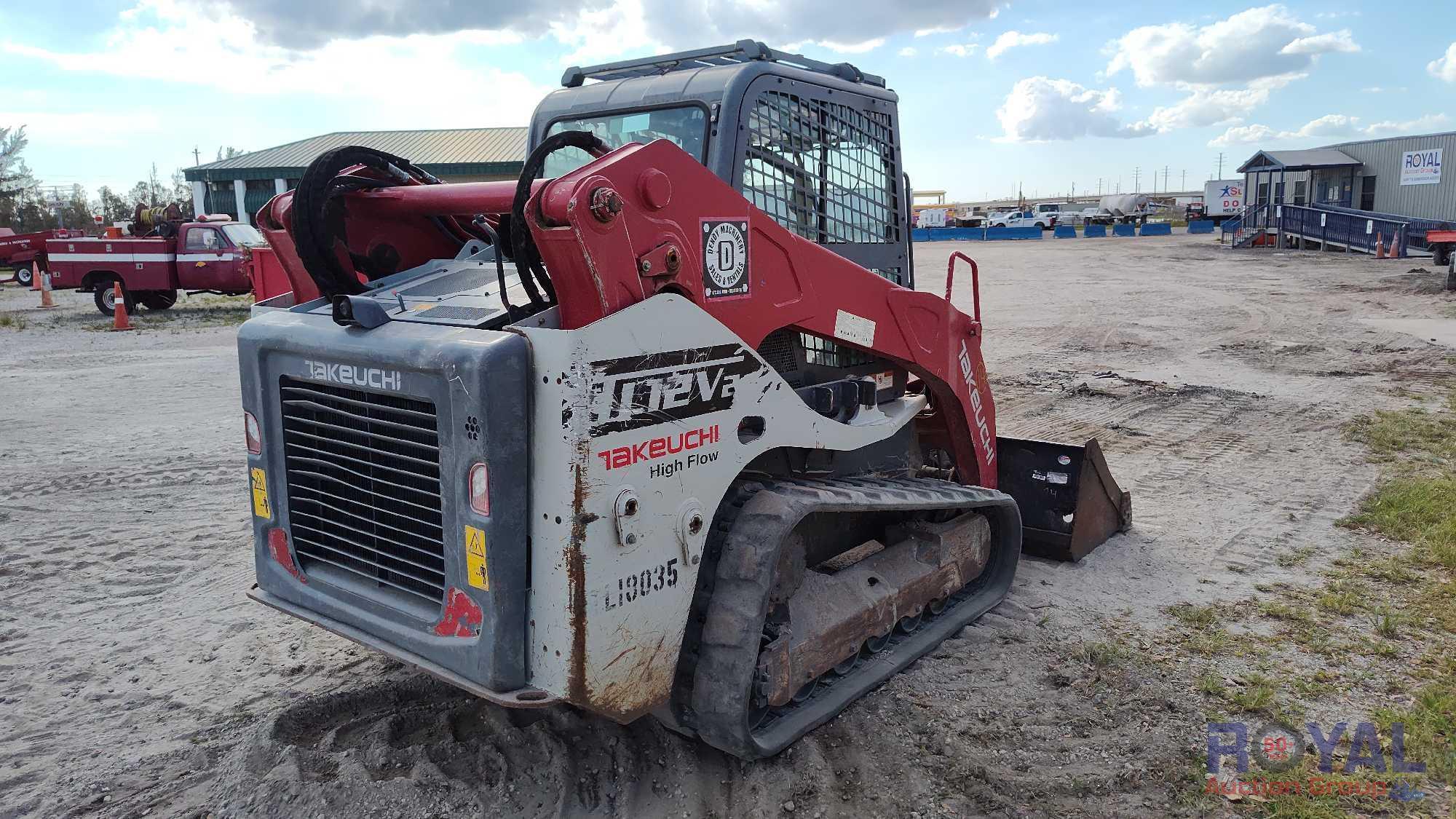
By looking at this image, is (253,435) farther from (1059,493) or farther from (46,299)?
(46,299)

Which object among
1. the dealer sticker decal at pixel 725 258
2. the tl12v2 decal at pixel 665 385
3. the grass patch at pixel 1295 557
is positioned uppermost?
the dealer sticker decal at pixel 725 258

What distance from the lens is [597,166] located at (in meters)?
2.84

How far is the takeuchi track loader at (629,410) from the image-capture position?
112 inches

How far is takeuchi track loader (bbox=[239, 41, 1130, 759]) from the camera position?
2.85m

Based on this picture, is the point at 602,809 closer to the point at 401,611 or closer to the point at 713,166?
the point at 401,611

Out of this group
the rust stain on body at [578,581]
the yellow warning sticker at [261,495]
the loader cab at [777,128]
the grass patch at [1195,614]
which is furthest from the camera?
the grass patch at [1195,614]

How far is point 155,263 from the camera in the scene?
18797 millimetres

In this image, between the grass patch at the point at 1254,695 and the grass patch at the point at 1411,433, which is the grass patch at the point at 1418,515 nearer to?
the grass patch at the point at 1411,433

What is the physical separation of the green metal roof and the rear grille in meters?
33.2

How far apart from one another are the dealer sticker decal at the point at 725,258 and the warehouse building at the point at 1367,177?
32.0 metres

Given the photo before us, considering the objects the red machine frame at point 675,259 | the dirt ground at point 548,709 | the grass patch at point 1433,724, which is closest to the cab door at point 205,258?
the dirt ground at point 548,709

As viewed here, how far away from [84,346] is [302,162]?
89.7 ft

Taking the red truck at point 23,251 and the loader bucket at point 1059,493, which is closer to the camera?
the loader bucket at point 1059,493

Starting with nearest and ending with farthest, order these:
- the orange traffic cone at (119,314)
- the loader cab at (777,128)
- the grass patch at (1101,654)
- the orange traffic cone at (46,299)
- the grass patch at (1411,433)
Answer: the loader cab at (777,128) → the grass patch at (1101,654) → the grass patch at (1411,433) → the orange traffic cone at (119,314) → the orange traffic cone at (46,299)
